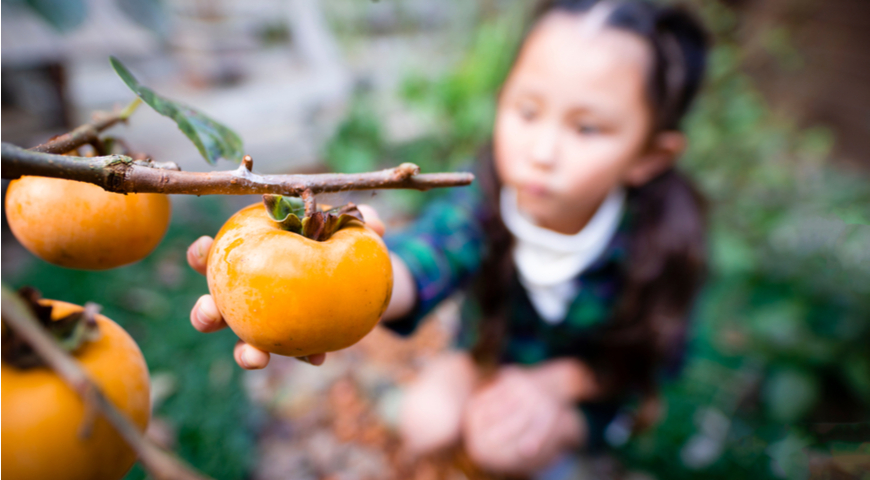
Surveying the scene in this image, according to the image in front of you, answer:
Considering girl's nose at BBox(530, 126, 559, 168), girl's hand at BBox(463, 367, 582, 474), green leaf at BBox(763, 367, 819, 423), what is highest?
girl's nose at BBox(530, 126, 559, 168)

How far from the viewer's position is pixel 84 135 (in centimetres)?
47

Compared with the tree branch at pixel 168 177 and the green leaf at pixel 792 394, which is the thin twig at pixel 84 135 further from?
the green leaf at pixel 792 394

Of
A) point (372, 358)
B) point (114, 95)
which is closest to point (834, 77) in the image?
point (372, 358)

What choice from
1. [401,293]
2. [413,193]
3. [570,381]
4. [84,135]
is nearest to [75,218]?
[84,135]

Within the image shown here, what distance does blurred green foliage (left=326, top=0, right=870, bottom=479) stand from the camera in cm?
170

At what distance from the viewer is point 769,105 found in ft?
11.7

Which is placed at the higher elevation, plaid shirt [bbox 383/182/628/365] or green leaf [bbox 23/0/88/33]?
green leaf [bbox 23/0/88/33]

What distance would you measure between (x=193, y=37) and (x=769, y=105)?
4.18 m

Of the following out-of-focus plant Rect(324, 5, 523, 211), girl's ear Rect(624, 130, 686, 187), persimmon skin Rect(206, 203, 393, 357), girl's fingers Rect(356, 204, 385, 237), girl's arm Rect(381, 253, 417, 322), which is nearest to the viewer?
persimmon skin Rect(206, 203, 393, 357)

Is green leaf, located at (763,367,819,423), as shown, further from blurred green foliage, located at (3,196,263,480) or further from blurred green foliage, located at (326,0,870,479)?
blurred green foliage, located at (3,196,263,480)

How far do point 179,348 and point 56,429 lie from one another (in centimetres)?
148

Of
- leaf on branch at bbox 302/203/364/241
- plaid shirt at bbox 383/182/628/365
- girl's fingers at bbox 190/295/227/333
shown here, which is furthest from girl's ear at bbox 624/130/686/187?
girl's fingers at bbox 190/295/227/333

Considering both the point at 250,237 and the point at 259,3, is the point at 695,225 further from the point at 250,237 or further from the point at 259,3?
the point at 259,3

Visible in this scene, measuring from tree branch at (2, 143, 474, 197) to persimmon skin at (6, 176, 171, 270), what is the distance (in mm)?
100
